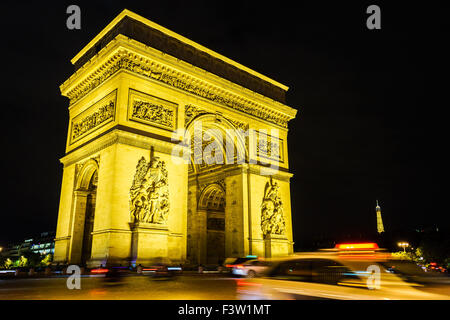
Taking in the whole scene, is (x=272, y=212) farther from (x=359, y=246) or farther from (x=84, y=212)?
(x=359, y=246)

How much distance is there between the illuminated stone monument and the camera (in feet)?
57.9

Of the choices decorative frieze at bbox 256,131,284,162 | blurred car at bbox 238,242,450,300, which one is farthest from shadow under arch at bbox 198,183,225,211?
blurred car at bbox 238,242,450,300

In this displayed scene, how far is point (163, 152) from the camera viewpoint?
19578 mm

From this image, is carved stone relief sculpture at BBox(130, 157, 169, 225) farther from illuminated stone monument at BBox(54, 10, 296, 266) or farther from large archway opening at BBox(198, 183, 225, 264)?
large archway opening at BBox(198, 183, 225, 264)

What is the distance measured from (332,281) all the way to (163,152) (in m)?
→ 14.5

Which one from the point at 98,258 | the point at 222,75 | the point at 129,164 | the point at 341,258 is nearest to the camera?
the point at 341,258

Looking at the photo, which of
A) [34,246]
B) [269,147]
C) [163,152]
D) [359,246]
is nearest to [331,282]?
[359,246]

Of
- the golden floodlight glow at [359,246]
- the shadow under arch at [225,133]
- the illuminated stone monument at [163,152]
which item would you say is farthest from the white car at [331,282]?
the shadow under arch at [225,133]

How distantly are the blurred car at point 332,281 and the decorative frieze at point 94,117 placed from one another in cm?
1424
